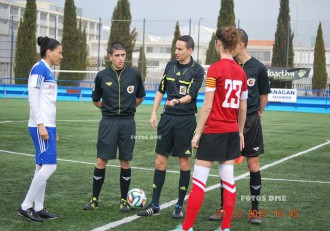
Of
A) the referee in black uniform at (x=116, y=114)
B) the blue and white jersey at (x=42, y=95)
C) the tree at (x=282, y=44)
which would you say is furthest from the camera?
the tree at (x=282, y=44)

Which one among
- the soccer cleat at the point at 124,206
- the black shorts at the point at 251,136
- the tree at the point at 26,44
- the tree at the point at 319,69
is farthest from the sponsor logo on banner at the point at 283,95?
the soccer cleat at the point at 124,206

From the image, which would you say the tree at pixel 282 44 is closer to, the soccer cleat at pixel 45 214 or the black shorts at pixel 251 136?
the black shorts at pixel 251 136

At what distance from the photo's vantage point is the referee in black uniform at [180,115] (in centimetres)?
720

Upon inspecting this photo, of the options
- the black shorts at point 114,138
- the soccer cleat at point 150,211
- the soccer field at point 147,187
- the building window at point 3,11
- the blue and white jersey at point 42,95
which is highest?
the building window at point 3,11

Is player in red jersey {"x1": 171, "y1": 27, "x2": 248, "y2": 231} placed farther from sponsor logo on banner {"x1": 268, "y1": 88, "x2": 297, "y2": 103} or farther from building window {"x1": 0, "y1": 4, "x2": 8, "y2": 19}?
building window {"x1": 0, "y1": 4, "x2": 8, "y2": 19}

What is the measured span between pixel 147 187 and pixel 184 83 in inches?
90.1

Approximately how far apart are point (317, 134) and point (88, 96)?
73.7 ft

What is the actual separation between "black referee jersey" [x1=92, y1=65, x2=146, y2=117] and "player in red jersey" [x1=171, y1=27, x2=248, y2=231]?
168cm

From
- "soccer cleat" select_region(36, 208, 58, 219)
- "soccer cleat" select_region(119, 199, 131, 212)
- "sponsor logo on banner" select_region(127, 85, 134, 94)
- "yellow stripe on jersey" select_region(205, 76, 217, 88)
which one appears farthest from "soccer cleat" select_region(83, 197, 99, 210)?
"yellow stripe on jersey" select_region(205, 76, 217, 88)

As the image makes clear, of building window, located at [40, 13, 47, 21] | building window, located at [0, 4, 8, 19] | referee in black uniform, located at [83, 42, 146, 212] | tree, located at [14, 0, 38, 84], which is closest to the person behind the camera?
referee in black uniform, located at [83, 42, 146, 212]

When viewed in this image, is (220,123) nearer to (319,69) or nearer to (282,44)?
(282,44)

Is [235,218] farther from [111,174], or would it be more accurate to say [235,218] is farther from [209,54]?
[209,54]

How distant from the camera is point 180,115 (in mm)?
7234

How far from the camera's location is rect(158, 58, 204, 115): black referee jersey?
7.21 m
